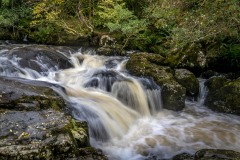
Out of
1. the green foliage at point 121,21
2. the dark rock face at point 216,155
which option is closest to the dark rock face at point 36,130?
the dark rock face at point 216,155

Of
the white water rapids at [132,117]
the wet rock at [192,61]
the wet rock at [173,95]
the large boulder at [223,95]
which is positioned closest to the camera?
the white water rapids at [132,117]

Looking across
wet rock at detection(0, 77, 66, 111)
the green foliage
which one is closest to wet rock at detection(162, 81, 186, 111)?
wet rock at detection(0, 77, 66, 111)

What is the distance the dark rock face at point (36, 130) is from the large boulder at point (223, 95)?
4586mm

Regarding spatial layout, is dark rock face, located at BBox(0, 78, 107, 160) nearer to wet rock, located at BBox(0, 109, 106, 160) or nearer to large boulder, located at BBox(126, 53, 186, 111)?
wet rock, located at BBox(0, 109, 106, 160)

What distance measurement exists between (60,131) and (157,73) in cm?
478

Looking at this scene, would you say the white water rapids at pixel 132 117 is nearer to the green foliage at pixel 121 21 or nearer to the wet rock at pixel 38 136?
the wet rock at pixel 38 136

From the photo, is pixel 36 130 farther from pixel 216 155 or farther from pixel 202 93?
pixel 202 93

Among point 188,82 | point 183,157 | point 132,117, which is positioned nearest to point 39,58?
point 132,117

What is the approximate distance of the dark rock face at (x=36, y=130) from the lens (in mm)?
3863

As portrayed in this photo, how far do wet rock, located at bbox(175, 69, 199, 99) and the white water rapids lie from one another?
27 centimetres

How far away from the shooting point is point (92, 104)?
23.1 ft

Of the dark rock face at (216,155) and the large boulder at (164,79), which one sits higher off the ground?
the large boulder at (164,79)

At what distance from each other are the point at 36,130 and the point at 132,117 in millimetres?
3542

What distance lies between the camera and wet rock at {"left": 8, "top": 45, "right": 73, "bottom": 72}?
31.6ft
